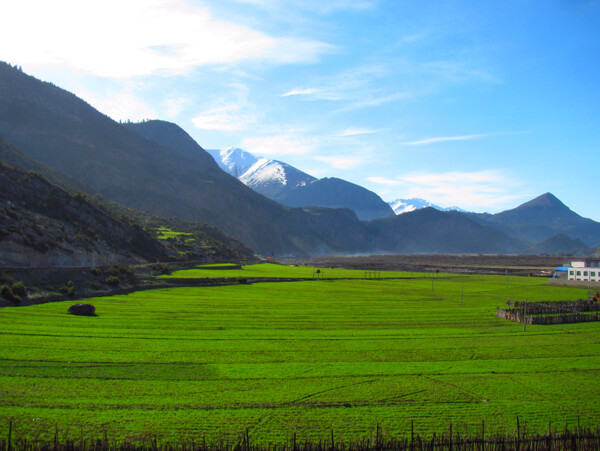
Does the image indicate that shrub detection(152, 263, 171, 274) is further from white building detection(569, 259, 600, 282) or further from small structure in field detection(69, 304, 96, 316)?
white building detection(569, 259, 600, 282)

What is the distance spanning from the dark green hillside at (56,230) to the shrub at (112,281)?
27.5 feet

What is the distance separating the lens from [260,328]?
2955 centimetres

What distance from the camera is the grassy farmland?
14.0 metres

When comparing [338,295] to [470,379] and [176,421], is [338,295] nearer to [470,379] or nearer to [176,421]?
[470,379]

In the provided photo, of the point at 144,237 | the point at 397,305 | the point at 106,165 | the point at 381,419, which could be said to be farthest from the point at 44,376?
the point at 106,165

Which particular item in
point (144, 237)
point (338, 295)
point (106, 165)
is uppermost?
point (106, 165)

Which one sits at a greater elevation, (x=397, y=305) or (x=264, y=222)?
(x=264, y=222)

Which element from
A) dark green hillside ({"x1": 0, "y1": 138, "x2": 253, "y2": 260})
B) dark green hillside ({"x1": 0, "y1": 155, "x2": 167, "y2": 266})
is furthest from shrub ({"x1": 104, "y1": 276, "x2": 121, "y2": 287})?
dark green hillside ({"x1": 0, "y1": 138, "x2": 253, "y2": 260})

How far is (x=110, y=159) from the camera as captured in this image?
15000 centimetres

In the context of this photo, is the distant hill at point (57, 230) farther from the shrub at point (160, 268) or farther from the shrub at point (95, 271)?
the shrub at point (160, 268)

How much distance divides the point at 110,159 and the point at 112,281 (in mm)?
114200

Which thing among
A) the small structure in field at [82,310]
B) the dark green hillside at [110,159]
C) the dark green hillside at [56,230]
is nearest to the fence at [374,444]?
the small structure in field at [82,310]

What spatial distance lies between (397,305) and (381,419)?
31.6 meters

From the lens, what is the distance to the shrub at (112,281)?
48.3 metres
